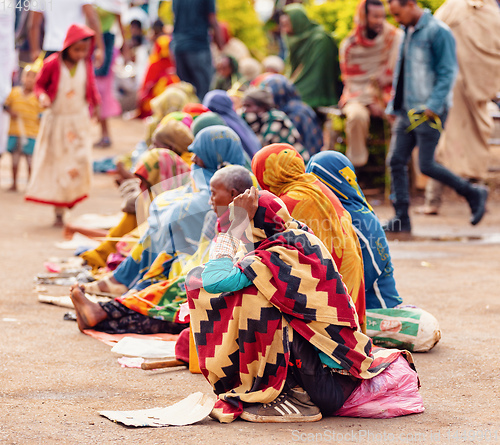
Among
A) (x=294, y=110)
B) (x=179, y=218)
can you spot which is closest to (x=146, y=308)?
(x=179, y=218)

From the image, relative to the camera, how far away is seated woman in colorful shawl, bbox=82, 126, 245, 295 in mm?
4816

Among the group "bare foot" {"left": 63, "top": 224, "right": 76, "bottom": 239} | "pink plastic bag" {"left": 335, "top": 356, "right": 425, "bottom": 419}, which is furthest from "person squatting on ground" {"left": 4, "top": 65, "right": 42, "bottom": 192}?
"pink plastic bag" {"left": 335, "top": 356, "right": 425, "bottom": 419}

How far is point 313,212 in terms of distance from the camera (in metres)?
3.90

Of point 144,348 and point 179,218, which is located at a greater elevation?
point 179,218

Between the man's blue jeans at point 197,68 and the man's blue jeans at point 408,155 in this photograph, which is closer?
the man's blue jeans at point 408,155

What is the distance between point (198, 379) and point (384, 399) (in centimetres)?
91

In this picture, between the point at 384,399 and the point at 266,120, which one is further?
the point at 266,120

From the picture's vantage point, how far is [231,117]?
699 centimetres

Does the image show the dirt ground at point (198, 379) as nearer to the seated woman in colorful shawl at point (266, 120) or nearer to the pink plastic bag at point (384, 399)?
the pink plastic bag at point (384, 399)

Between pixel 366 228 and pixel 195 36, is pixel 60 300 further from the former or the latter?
pixel 195 36

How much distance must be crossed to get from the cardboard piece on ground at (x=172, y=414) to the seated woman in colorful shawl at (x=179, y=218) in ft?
5.19

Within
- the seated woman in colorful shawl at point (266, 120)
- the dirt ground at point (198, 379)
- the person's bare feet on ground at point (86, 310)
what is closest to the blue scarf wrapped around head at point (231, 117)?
the seated woman in colorful shawl at point (266, 120)

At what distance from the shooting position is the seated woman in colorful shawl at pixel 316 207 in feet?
12.6

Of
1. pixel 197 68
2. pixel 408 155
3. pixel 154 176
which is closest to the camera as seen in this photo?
pixel 154 176
